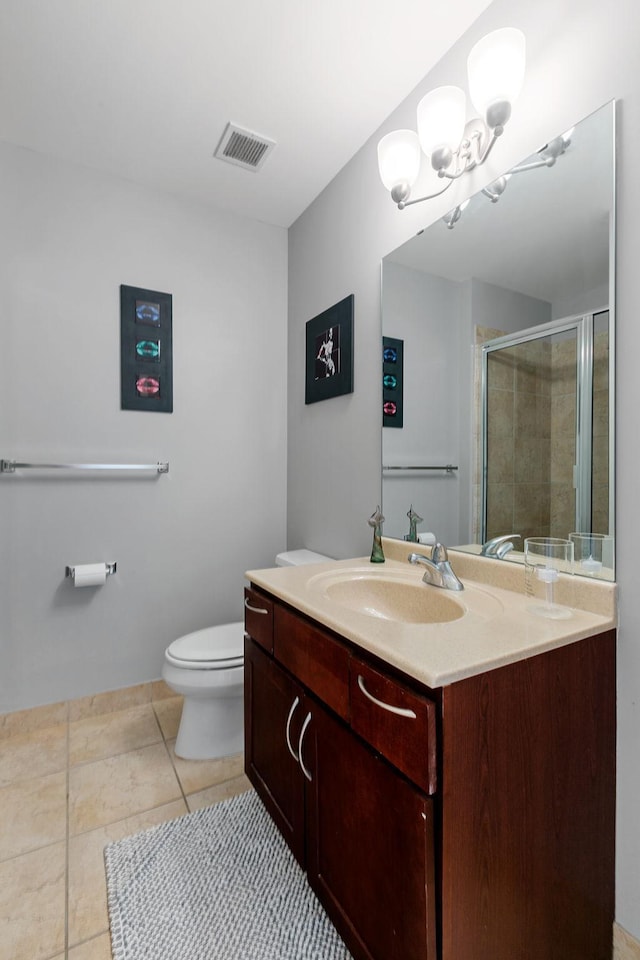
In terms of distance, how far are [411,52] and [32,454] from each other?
2.06 m

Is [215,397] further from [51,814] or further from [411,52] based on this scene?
[51,814]

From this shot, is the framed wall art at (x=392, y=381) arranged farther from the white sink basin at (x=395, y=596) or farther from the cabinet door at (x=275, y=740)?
the cabinet door at (x=275, y=740)

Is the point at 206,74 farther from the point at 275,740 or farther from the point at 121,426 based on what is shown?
the point at 275,740

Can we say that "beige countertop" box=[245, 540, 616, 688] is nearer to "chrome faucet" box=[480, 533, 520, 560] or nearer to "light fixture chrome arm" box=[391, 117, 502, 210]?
"chrome faucet" box=[480, 533, 520, 560]

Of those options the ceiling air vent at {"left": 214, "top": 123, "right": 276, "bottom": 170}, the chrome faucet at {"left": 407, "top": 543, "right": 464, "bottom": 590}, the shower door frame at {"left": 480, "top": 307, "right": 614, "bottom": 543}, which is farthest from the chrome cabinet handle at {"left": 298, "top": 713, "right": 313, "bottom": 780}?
the ceiling air vent at {"left": 214, "top": 123, "right": 276, "bottom": 170}

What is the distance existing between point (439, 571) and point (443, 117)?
1.31 meters

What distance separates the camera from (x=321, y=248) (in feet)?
7.18

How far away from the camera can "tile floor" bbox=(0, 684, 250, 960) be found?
1143 millimetres

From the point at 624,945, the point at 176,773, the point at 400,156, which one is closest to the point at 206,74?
the point at 400,156

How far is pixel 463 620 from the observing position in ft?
3.32

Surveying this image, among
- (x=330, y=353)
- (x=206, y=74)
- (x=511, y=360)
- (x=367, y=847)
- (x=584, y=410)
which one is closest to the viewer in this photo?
(x=367, y=847)

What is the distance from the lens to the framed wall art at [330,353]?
1.96 metres

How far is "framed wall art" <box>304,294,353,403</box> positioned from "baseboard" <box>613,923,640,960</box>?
1770mm

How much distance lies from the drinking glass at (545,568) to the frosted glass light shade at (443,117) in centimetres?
117
